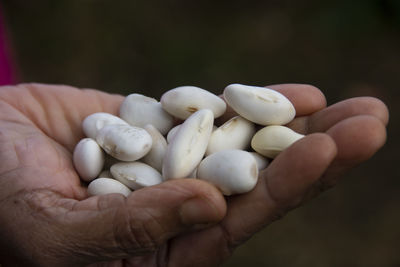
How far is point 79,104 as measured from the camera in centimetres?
78

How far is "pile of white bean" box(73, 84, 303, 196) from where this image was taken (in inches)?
20.8

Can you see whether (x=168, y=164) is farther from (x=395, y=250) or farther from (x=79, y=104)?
(x=395, y=250)

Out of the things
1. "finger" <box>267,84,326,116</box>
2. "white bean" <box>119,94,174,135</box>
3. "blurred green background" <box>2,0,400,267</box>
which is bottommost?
"blurred green background" <box>2,0,400,267</box>

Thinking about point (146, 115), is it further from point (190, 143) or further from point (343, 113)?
point (343, 113)

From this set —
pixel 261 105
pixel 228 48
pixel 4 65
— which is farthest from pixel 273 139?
pixel 228 48

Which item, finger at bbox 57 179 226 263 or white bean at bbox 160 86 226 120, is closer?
finger at bbox 57 179 226 263

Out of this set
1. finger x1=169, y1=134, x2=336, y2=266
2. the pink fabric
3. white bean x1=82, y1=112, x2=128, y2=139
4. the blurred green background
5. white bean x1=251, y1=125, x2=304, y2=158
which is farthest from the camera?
the blurred green background

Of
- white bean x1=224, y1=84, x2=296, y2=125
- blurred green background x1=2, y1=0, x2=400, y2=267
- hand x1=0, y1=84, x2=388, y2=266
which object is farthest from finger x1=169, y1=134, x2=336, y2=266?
blurred green background x1=2, y1=0, x2=400, y2=267

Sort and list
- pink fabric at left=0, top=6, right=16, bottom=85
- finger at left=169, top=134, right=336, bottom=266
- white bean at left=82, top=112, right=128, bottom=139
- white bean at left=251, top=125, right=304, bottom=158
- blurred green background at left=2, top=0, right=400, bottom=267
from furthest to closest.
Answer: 1. blurred green background at left=2, top=0, right=400, bottom=267
2. pink fabric at left=0, top=6, right=16, bottom=85
3. white bean at left=82, top=112, right=128, bottom=139
4. white bean at left=251, top=125, right=304, bottom=158
5. finger at left=169, top=134, right=336, bottom=266

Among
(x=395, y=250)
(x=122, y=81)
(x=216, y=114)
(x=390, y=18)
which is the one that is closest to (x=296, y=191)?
(x=216, y=114)

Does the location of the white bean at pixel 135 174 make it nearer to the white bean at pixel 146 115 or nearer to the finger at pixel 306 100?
the white bean at pixel 146 115

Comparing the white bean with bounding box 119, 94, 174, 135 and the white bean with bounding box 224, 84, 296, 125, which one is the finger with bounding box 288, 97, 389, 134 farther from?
the white bean with bounding box 119, 94, 174, 135

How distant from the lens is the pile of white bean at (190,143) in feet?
1.73

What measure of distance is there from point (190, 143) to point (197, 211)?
0.38ft
